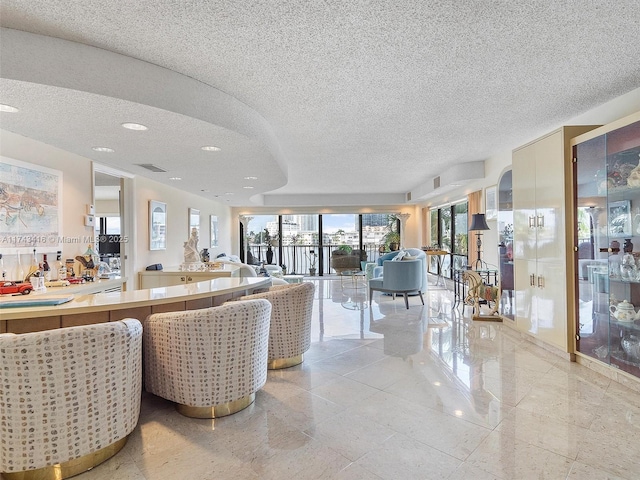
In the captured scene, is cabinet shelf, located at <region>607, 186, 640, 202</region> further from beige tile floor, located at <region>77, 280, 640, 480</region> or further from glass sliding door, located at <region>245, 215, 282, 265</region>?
glass sliding door, located at <region>245, 215, 282, 265</region>

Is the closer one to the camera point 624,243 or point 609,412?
point 609,412

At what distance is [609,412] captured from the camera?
236 centimetres

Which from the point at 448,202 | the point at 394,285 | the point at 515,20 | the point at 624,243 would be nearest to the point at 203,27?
the point at 515,20

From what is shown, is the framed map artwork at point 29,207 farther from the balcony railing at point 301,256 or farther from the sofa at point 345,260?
the sofa at point 345,260

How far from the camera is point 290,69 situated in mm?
2633

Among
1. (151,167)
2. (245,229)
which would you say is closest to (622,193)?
(151,167)

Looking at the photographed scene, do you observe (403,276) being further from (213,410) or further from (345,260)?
(345,260)

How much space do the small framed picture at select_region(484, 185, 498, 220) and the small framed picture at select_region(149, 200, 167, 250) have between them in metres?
5.45

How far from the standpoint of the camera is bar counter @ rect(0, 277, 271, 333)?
6.72 feet

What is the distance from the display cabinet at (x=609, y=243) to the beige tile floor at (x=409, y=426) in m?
0.31

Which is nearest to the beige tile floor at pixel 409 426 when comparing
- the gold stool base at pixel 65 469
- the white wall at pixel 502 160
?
the gold stool base at pixel 65 469

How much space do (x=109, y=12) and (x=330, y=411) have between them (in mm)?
2766

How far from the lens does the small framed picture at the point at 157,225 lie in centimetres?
552

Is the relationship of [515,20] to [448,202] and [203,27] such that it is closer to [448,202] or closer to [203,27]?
[203,27]
